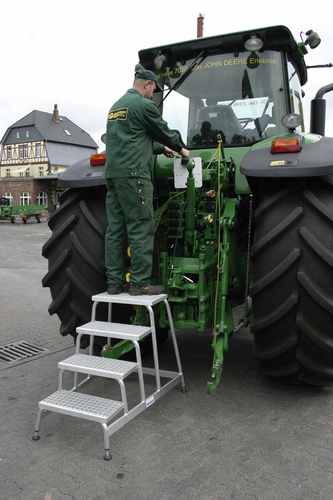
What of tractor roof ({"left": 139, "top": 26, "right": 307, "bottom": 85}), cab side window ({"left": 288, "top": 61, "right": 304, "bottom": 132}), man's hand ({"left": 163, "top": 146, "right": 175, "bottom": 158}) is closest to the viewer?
man's hand ({"left": 163, "top": 146, "right": 175, "bottom": 158})

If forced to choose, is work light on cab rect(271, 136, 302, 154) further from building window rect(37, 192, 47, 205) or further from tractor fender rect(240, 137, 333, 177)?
building window rect(37, 192, 47, 205)

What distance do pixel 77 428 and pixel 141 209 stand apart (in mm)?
1403

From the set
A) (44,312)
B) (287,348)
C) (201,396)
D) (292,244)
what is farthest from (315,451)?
(44,312)

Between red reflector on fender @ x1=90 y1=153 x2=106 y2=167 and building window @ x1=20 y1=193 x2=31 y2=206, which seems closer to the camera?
red reflector on fender @ x1=90 y1=153 x2=106 y2=167

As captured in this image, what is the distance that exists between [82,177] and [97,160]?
206 millimetres

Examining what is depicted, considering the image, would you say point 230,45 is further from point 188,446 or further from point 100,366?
point 188,446

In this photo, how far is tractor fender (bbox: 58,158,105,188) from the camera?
348 centimetres

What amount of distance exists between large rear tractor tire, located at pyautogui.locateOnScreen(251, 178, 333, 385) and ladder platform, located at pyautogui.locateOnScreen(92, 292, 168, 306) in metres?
0.61

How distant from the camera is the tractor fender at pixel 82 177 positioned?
3.48 metres

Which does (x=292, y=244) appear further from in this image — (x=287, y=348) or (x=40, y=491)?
(x=40, y=491)

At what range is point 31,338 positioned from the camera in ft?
16.6

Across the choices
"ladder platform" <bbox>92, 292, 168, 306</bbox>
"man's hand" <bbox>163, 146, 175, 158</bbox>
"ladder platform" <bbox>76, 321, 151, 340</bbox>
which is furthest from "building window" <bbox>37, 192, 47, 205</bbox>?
"ladder platform" <bbox>76, 321, 151, 340</bbox>

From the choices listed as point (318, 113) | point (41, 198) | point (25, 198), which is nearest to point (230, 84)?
point (318, 113)

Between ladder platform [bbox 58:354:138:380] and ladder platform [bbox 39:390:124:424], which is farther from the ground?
ladder platform [bbox 58:354:138:380]
